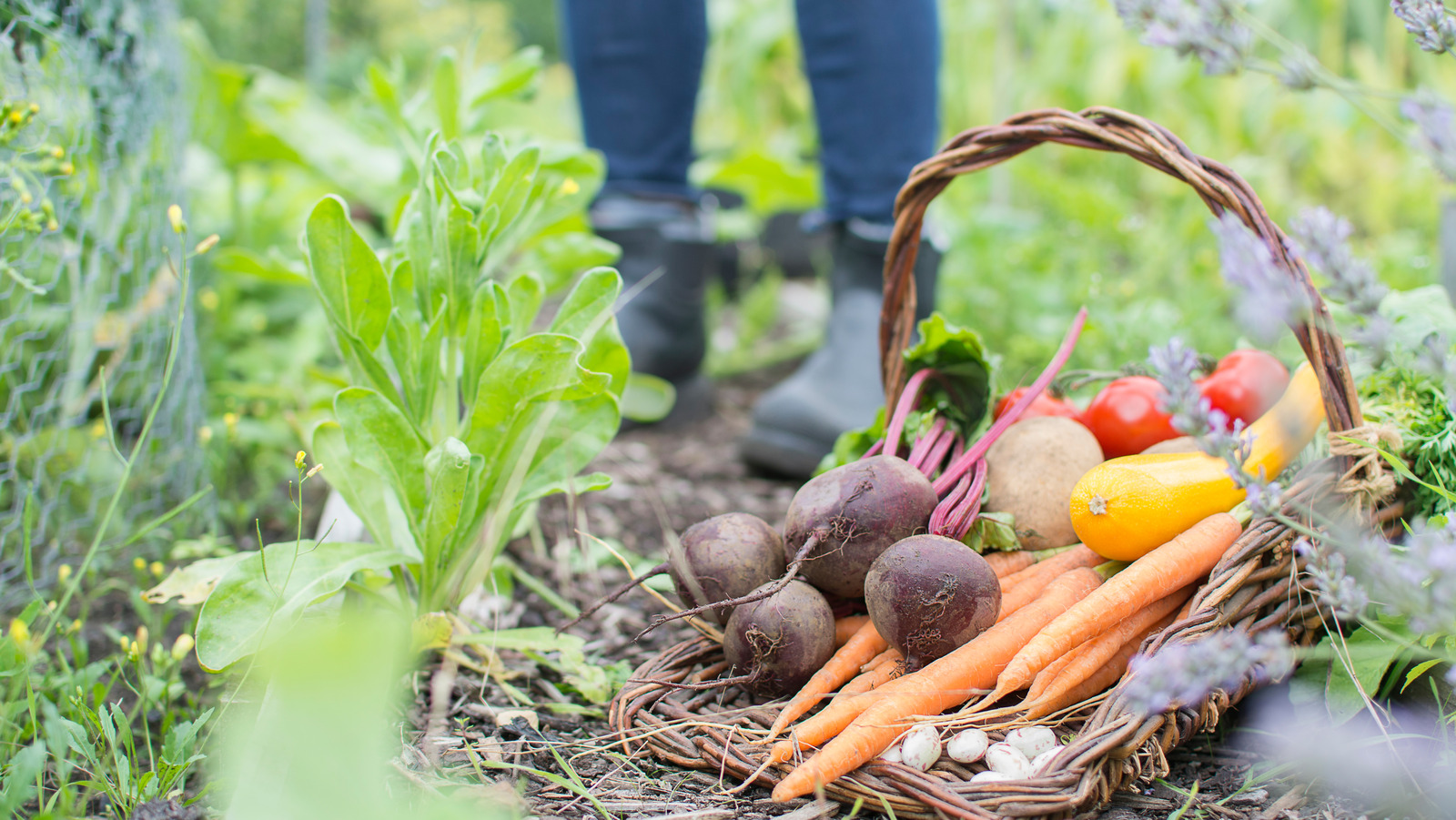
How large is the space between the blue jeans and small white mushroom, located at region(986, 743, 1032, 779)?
4.41 feet

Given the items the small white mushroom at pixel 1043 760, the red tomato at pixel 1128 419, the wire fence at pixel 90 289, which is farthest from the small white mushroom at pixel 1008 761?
the wire fence at pixel 90 289

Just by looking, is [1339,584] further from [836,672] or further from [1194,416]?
[836,672]

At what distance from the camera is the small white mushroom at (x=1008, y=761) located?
2.98ft

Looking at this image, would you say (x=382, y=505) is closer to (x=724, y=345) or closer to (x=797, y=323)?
(x=724, y=345)

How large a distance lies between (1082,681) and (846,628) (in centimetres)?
30

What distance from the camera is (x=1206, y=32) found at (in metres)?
0.75

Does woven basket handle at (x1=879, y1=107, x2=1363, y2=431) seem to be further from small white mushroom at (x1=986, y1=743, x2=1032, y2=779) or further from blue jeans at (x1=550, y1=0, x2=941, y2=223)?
blue jeans at (x1=550, y1=0, x2=941, y2=223)

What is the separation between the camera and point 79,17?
1.42 meters

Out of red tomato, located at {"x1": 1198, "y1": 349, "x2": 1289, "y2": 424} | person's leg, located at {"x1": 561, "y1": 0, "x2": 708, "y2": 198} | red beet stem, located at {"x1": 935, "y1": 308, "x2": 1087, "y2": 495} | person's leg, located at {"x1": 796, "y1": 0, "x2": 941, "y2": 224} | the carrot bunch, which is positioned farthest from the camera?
person's leg, located at {"x1": 561, "y1": 0, "x2": 708, "y2": 198}

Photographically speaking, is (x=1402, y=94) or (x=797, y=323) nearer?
(x=1402, y=94)

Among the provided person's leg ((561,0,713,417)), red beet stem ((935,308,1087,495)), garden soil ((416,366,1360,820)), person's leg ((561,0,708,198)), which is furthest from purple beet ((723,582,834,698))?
person's leg ((561,0,708,198))

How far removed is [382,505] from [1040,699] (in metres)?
0.88

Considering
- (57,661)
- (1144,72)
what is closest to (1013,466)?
(57,661)

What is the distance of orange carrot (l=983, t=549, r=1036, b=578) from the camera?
1216 mm
